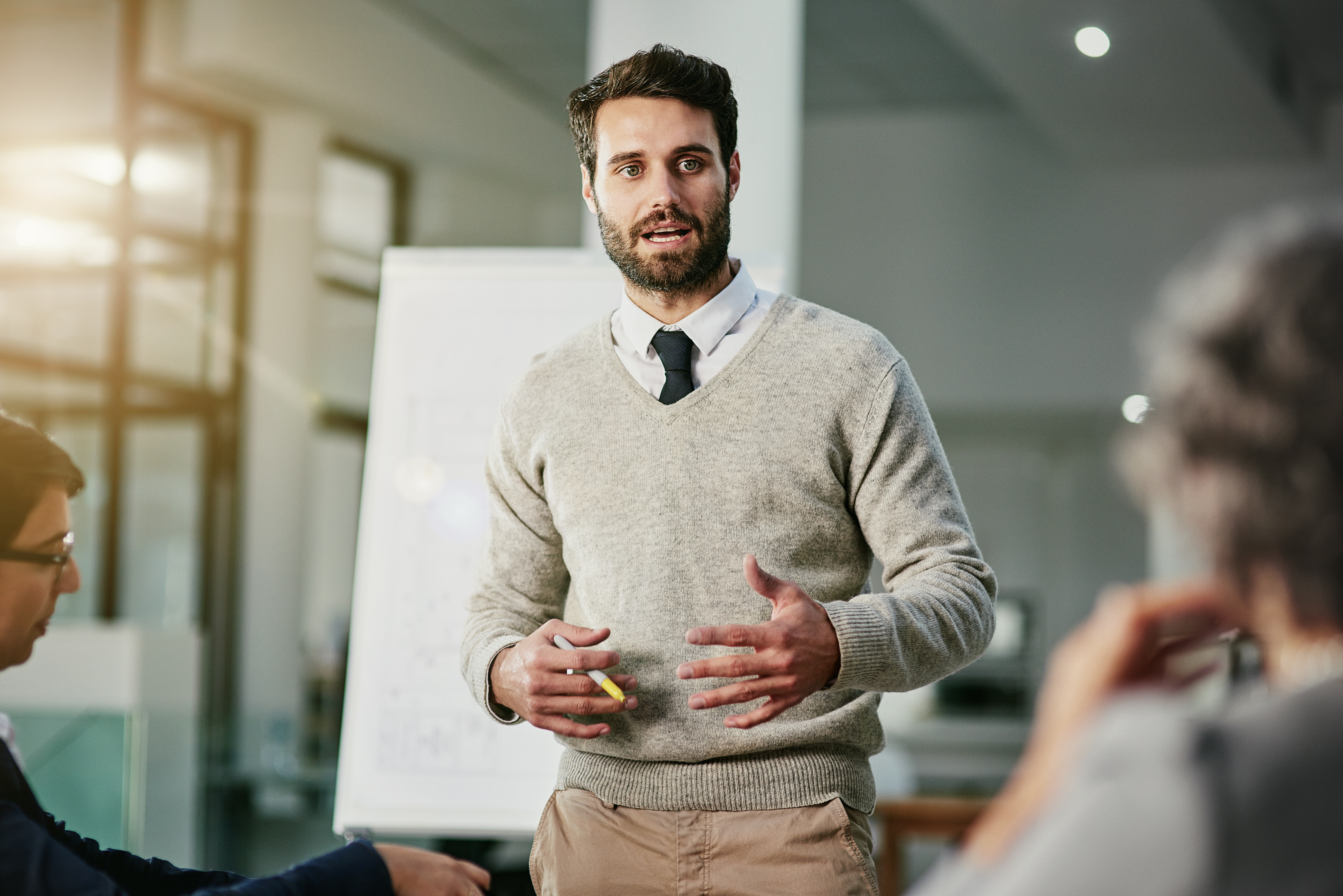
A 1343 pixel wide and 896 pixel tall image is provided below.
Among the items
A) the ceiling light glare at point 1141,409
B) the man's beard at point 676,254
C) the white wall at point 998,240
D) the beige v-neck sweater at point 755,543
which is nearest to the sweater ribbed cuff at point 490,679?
the beige v-neck sweater at point 755,543

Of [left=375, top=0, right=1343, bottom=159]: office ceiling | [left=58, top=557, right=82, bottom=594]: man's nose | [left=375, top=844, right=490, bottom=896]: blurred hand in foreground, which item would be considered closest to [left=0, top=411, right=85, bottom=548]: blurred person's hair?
[left=58, top=557, right=82, bottom=594]: man's nose

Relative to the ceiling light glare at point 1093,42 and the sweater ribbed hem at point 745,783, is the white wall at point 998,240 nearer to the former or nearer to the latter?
the ceiling light glare at point 1093,42

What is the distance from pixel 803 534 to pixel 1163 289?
33.3 inches

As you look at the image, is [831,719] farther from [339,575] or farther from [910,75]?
[910,75]

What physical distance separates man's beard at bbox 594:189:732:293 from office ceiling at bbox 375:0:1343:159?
3166mm


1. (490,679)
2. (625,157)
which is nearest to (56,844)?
(490,679)

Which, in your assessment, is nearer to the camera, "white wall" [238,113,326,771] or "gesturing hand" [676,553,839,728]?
"gesturing hand" [676,553,839,728]

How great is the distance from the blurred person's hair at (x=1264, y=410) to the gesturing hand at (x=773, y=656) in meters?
0.63

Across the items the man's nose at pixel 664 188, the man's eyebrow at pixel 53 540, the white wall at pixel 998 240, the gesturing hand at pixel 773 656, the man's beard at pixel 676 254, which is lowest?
the gesturing hand at pixel 773 656

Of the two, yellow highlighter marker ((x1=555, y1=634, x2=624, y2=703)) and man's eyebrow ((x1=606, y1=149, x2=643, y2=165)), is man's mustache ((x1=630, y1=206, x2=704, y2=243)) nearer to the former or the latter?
man's eyebrow ((x1=606, y1=149, x2=643, y2=165))

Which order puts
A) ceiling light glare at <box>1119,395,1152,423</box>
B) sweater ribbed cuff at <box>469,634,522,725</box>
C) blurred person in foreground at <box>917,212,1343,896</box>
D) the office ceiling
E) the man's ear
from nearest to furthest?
blurred person in foreground at <box>917,212,1343,896</box>, ceiling light glare at <box>1119,395,1152,423</box>, sweater ribbed cuff at <box>469,634,522,725</box>, the man's ear, the office ceiling

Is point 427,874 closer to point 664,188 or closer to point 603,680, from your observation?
point 603,680

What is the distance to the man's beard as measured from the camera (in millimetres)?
1763

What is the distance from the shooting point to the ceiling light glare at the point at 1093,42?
4.68 meters
